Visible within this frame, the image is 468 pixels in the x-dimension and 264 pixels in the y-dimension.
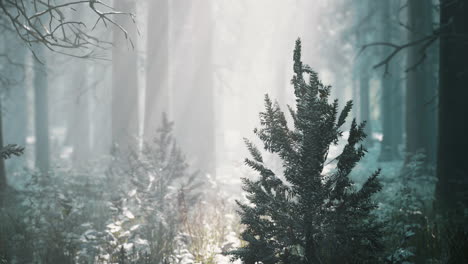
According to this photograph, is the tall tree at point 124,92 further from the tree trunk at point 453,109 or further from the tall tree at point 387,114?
the tall tree at point 387,114

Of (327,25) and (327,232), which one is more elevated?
(327,25)

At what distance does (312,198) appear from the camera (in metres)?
3.41

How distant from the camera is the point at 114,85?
12.3 m

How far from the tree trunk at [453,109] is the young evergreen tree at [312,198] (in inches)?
159

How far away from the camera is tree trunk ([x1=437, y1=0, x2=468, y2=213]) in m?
6.78

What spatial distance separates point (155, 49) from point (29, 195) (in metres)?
5.78

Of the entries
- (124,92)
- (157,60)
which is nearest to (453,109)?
(157,60)

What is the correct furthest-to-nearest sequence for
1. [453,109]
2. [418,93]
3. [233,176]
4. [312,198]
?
1. [233,176]
2. [418,93]
3. [453,109]
4. [312,198]

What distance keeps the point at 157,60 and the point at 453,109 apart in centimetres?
827

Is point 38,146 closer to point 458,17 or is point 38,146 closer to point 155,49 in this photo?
point 155,49

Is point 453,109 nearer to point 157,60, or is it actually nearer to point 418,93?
point 418,93

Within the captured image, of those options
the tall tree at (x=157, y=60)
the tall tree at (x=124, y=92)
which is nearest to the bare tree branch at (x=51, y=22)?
the tall tree at (x=124, y=92)

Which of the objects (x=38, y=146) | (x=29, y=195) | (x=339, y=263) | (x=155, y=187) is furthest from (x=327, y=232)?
(x=38, y=146)

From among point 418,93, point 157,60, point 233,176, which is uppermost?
point 157,60
